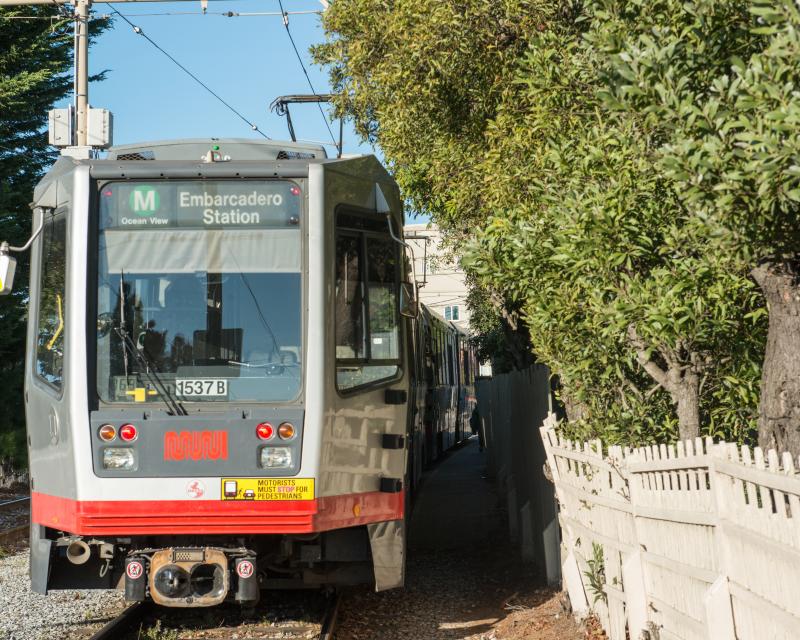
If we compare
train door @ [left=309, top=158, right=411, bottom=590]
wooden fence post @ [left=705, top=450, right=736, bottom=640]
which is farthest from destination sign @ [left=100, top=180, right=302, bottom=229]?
wooden fence post @ [left=705, top=450, right=736, bottom=640]

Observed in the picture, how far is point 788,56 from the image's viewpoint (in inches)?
169

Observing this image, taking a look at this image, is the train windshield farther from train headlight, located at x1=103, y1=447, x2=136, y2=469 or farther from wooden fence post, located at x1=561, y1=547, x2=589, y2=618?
wooden fence post, located at x1=561, y1=547, x2=589, y2=618

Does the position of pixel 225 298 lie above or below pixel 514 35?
below

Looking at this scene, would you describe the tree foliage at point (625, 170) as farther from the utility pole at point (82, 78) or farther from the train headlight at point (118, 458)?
the utility pole at point (82, 78)

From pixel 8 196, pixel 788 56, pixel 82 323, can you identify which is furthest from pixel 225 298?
pixel 8 196

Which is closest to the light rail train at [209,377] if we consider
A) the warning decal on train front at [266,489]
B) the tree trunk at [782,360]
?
the warning decal on train front at [266,489]

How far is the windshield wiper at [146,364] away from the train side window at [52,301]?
44cm

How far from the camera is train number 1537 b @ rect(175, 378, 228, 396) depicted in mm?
7836

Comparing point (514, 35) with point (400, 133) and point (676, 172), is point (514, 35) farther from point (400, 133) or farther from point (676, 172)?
point (676, 172)

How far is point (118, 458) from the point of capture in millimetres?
7738

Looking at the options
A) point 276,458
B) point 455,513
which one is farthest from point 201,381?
point 455,513

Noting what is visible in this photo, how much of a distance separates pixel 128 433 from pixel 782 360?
4.23 meters

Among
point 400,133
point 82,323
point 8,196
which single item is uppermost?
point 8,196

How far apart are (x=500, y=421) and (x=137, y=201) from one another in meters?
11.8
